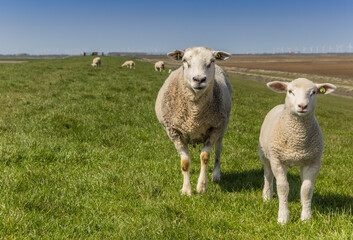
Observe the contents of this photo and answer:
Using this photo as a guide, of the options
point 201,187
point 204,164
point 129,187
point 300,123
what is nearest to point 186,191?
point 201,187

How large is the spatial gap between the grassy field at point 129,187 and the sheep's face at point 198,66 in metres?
1.61

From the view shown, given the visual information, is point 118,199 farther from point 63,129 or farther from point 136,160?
point 63,129

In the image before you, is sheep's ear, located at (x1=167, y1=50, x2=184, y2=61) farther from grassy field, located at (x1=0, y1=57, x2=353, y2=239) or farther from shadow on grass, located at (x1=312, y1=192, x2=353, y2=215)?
shadow on grass, located at (x1=312, y1=192, x2=353, y2=215)

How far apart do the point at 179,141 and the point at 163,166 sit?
32.4 inches

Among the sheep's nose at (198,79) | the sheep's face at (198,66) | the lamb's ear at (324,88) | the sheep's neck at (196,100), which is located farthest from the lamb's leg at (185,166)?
the lamb's ear at (324,88)

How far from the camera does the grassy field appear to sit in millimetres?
3303

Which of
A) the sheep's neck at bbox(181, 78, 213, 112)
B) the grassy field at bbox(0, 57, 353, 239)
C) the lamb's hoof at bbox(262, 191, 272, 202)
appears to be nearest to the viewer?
the grassy field at bbox(0, 57, 353, 239)

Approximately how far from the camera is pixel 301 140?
364 centimetres

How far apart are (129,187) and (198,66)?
2.07 metres

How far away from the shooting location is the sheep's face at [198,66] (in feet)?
13.6

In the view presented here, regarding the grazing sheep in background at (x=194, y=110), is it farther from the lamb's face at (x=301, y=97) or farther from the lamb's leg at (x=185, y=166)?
the lamb's face at (x=301, y=97)

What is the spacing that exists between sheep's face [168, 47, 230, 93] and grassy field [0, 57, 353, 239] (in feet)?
5.28

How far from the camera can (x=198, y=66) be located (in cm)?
428

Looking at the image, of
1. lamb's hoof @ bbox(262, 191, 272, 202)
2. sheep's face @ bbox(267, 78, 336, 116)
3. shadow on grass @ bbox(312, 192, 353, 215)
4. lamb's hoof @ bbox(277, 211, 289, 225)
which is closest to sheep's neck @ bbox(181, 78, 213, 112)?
sheep's face @ bbox(267, 78, 336, 116)
